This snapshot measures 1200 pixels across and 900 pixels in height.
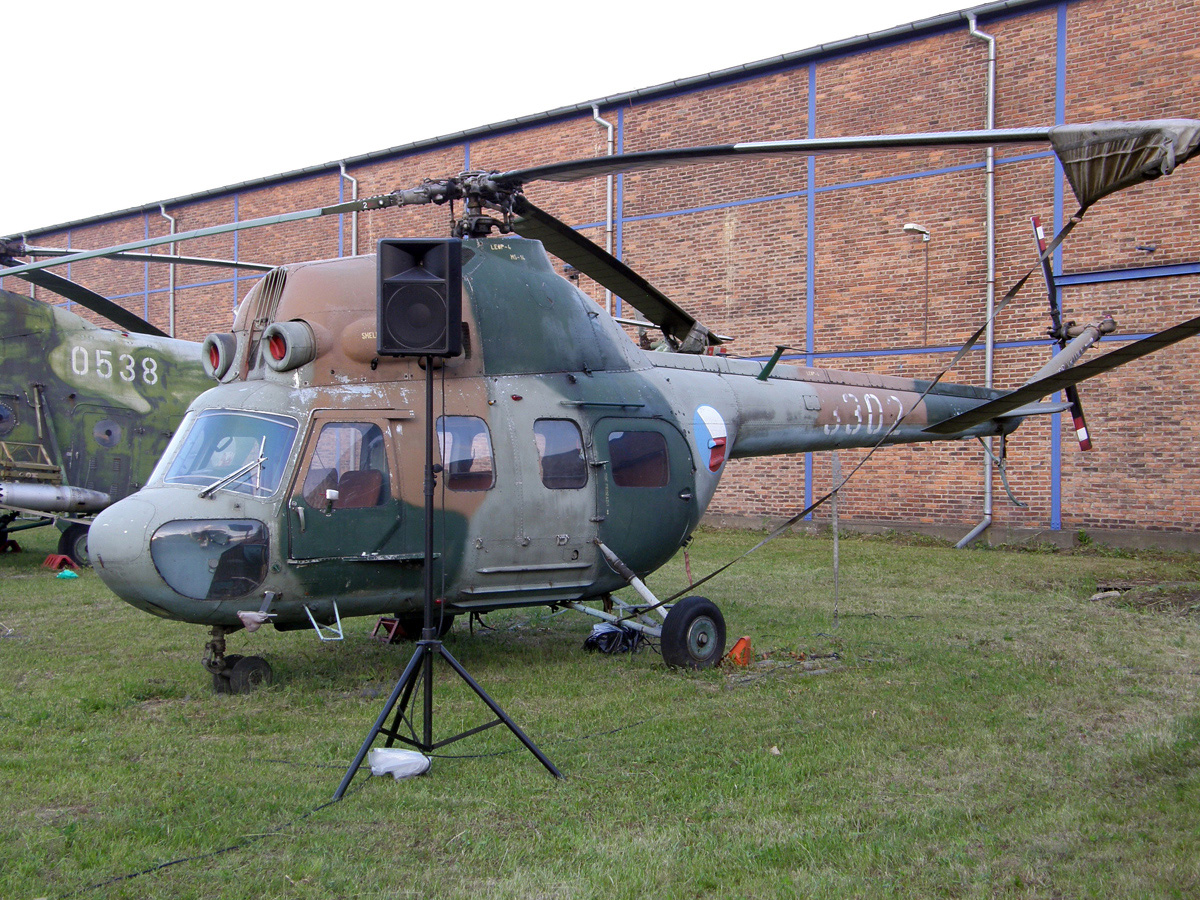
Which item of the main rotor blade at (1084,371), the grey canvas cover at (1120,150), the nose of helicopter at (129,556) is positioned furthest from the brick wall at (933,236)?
the nose of helicopter at (129,556)

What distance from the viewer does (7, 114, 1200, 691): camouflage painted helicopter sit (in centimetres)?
603

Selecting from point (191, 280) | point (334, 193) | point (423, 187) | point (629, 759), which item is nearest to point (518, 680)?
point (629, 759)

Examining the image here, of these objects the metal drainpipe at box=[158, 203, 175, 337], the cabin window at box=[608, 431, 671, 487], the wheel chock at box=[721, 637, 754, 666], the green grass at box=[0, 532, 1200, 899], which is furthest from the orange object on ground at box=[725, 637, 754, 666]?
the metal drainpipe at box=[158, 203, 175, 337]

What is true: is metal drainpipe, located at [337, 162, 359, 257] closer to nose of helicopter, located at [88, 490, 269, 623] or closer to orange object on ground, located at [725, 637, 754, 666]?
nose of helicopter, located at [88, 490, 269, 623]

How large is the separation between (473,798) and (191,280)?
25.8m

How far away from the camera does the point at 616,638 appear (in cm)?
830

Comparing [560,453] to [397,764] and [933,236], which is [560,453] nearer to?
[397,764]

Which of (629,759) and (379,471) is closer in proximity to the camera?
(629,759)

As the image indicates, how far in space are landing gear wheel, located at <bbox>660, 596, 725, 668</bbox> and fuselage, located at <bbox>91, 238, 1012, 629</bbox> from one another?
627 mm

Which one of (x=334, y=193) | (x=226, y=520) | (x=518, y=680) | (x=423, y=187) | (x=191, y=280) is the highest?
(x=334, y=193)

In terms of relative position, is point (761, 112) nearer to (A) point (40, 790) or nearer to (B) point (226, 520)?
(B) point (226, 520)

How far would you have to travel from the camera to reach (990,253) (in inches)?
616

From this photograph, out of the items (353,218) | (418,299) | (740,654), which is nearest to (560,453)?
(740,654)

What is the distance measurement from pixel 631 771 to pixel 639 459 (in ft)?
10.8
